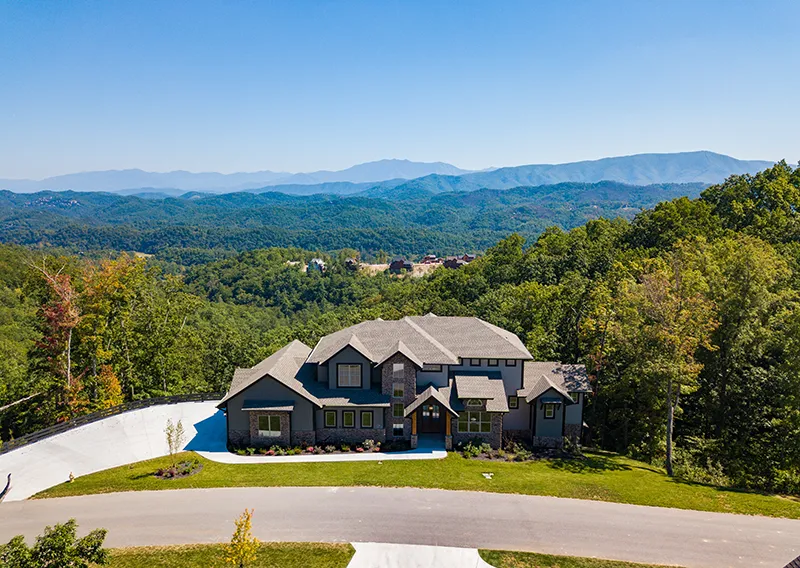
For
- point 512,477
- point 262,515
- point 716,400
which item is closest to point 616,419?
point 716,400

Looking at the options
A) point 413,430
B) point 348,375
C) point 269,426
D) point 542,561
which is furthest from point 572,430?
point 269,426

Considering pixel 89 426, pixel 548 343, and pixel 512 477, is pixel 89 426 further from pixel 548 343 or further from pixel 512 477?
pixel 548 343

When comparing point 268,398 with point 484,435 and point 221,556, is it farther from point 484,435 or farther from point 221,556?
point 484,435

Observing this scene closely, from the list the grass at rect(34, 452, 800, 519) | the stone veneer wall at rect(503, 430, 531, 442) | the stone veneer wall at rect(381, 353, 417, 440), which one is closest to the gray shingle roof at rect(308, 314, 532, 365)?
the stone veneer wall at rect(381, 353, 417, 440)

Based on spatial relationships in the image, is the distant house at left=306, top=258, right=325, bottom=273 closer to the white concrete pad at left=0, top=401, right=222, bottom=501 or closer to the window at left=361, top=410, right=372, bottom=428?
the white concrete pad at left=0, top=401, right=222, bottom=501

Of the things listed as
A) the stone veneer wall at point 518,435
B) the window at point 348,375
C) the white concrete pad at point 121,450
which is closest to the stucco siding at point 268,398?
the white concrete pad at point 121,450

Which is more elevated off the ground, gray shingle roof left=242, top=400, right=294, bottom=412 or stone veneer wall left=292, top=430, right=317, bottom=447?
gray shingle roof left=242, top=400, right=294, bottom=412

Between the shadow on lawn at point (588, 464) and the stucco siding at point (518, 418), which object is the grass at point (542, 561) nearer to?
the shadow on lawn at point (588, 464)
